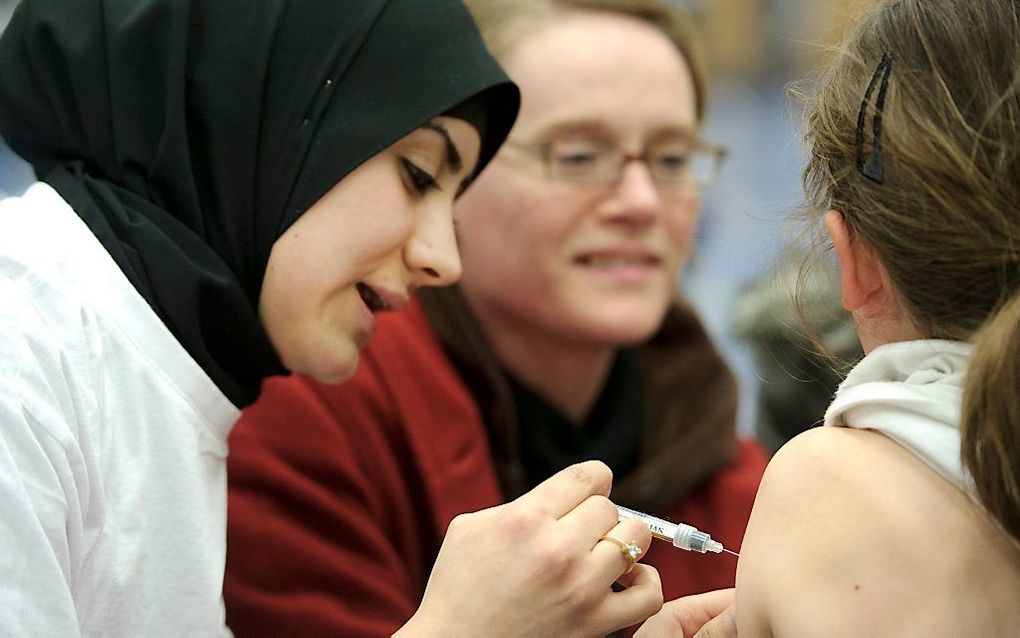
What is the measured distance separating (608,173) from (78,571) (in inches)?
37.9

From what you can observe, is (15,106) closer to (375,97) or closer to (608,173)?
(375,97)

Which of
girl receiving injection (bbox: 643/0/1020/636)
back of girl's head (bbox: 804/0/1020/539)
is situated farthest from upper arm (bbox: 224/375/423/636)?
back of girl's head (bbox: 804/0/1020/539)

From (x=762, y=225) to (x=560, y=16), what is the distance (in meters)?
0.60

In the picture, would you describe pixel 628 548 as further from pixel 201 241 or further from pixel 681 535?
pixel 201 241

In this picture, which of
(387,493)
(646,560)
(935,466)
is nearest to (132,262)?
(387,493)

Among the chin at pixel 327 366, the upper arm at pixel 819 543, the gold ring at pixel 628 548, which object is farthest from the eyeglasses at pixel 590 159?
the upper arm at pixel 819 543

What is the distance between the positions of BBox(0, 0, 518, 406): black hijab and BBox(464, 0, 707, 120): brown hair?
1.85ft

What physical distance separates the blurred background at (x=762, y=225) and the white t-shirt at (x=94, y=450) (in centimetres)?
33

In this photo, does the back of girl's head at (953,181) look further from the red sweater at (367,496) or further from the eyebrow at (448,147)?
the red sweater at (367,496)

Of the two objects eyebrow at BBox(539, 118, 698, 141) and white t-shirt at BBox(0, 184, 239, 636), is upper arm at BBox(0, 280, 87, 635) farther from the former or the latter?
eyebrow at BBox(539, 118, 698, 141)

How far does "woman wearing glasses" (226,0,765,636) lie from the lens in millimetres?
1554

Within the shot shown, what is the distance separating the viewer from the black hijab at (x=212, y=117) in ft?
3.85

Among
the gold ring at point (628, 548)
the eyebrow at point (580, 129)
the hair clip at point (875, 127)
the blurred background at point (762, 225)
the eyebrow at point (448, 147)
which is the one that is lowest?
the blurred background at point (762, 225)

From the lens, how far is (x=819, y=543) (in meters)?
0.84
